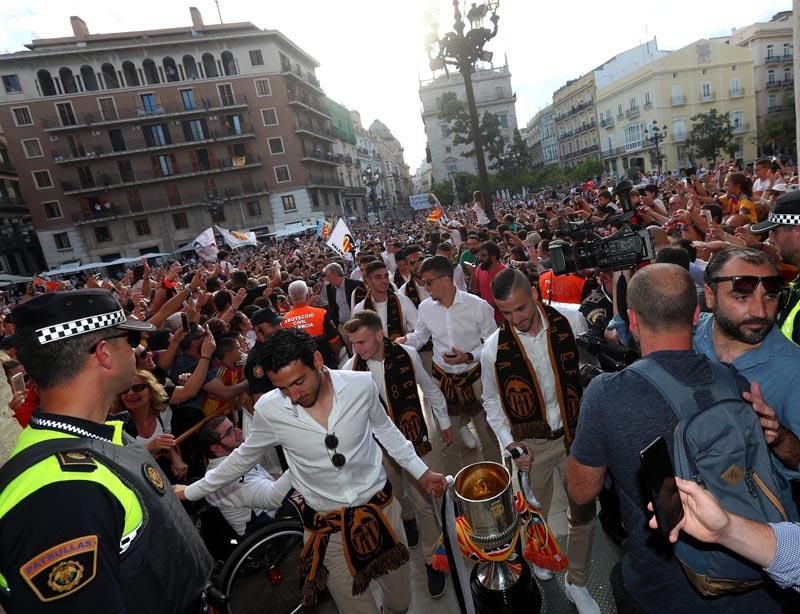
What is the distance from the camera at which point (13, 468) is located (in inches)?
57.1

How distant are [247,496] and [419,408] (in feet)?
4.80

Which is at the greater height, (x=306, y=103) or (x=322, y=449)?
(x=306, y=103)

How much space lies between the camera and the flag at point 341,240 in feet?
34.9

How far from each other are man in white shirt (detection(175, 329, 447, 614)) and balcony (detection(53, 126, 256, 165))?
42.4m

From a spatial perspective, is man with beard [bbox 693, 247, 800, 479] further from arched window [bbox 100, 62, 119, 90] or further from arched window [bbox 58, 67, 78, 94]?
arched window [bbox 58, 67, 78, 94]

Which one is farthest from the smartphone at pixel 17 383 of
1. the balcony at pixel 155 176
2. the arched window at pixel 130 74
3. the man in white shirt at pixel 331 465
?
the arched window at pixel 130 74

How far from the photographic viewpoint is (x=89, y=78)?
124 feet

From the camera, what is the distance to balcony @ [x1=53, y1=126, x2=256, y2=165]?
1471 inches

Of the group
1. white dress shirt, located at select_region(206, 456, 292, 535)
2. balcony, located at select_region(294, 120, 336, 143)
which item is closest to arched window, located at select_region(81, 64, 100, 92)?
balcony, located at select_region(294, 120, 336, 143)

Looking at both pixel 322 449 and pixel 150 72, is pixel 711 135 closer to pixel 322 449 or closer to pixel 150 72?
pixel 150 72

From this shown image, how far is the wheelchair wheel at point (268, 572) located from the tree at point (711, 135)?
54254 millimetres

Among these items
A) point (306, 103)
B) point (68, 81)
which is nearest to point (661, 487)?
point (68, 81)

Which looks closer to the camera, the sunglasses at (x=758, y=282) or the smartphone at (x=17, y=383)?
the sunglasses at (x=758, y=282)

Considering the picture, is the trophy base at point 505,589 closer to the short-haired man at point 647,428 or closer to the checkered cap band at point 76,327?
the short-haired man at point 647,428
